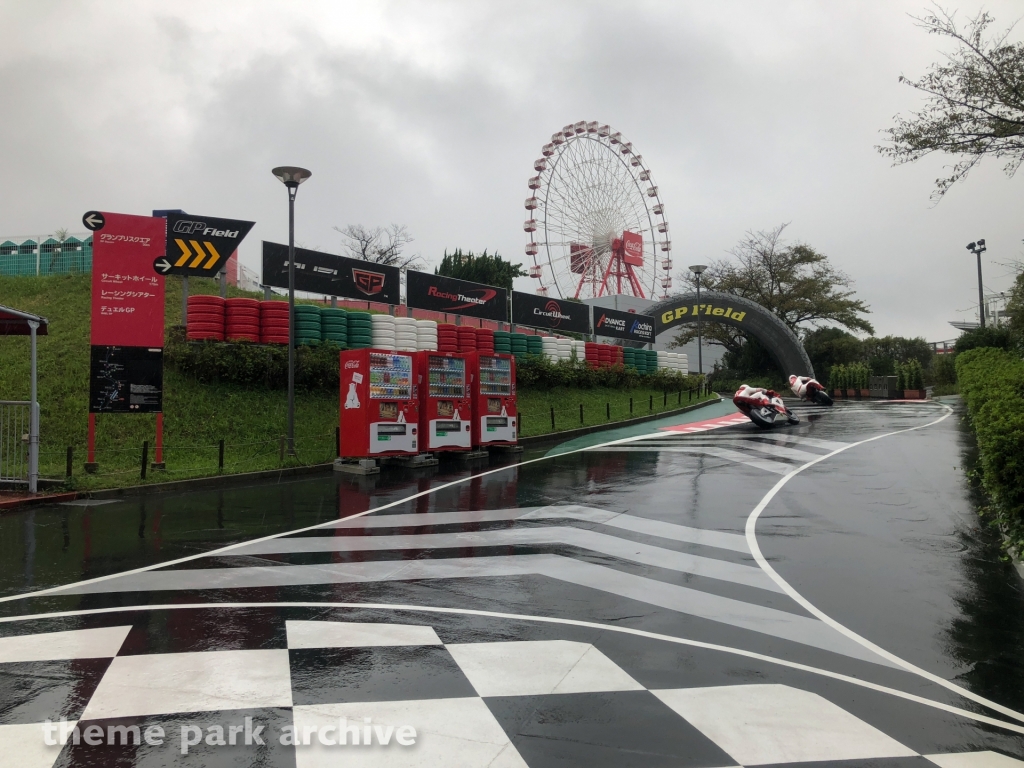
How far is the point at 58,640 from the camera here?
17.2ft

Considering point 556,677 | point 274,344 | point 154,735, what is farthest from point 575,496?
point 274,344

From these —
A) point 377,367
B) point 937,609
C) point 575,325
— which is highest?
point 575,325

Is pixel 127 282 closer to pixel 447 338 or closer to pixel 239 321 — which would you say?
pixel 239 321

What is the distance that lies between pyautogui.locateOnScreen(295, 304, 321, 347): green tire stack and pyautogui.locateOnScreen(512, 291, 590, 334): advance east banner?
468 inches

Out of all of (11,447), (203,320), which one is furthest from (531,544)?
(203,320)

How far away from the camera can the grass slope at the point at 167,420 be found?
49.1ft

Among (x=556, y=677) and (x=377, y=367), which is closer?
(x=556, y=677)

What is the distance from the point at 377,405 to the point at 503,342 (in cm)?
1312

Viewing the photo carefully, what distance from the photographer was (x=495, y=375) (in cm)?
1861

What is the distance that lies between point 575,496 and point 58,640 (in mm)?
7830

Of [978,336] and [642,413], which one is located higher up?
[978,336]

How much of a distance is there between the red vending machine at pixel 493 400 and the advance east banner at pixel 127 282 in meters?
7.05

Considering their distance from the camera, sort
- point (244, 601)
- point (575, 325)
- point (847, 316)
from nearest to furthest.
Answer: point (244, 601) < point (575, 325) < point (847, 316)

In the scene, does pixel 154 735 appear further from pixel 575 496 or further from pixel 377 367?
pixel 377 367
